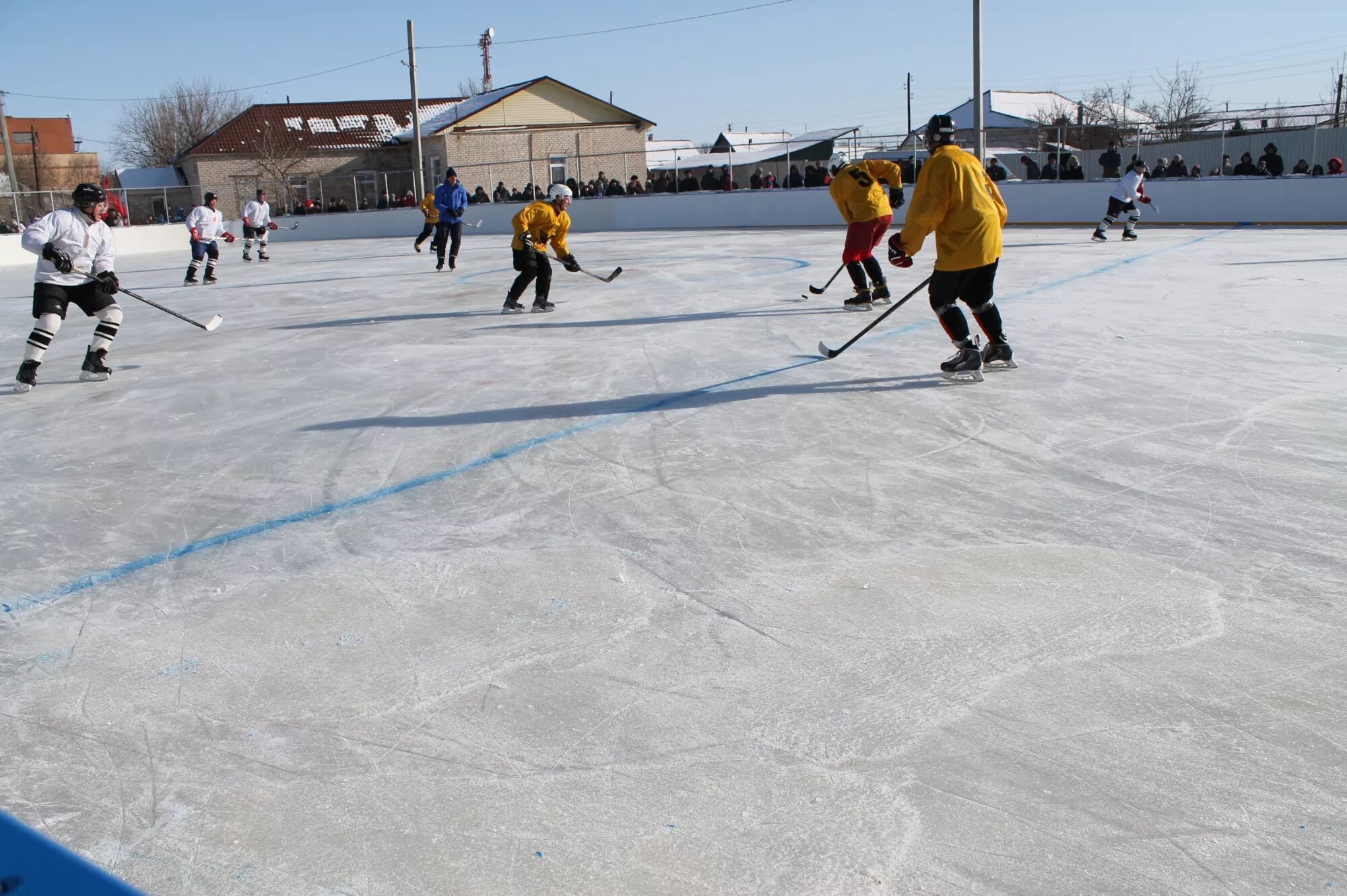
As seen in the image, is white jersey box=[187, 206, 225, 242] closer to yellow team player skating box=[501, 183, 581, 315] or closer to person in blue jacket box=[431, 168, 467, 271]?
person in blue jacket box=[431, 168, 467, 271]

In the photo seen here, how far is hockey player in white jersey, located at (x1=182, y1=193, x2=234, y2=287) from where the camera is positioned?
15.0 meters

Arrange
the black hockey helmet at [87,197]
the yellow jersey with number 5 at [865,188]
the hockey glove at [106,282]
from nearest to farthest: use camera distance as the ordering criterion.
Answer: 1. the black hockey helmet at [87,197]
2. the hockey glove at [106,282]
3. the yellow jersey with number 5 at [865,188]

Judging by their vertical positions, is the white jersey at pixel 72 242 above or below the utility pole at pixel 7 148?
Result: below

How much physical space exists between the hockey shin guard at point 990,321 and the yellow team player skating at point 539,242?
4656 millimetres

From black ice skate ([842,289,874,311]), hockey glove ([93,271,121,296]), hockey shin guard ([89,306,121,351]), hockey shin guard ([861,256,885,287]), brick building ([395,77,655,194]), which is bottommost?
black ice skate ([842,289,874,311])

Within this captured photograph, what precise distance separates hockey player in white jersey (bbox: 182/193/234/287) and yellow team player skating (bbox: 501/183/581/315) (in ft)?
23.0

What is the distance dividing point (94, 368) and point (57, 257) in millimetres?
800

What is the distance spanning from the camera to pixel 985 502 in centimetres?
415

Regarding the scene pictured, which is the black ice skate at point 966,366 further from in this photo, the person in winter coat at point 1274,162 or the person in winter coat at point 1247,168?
the person in winter coat at point 1247,168

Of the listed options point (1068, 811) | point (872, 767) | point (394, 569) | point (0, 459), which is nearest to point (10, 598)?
point (394, 569)

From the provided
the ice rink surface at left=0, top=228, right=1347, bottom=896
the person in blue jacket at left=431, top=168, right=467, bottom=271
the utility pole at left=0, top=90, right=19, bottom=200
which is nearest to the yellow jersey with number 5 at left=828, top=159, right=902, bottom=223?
the ice rink surface at left=0, top=228, right=1347, bottom=896

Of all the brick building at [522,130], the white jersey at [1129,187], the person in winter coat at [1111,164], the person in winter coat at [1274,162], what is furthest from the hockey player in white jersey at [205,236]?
the brick building at [522,130]

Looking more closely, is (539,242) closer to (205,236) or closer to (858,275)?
→ (858,275)

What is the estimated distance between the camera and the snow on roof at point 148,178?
51.1 metres
